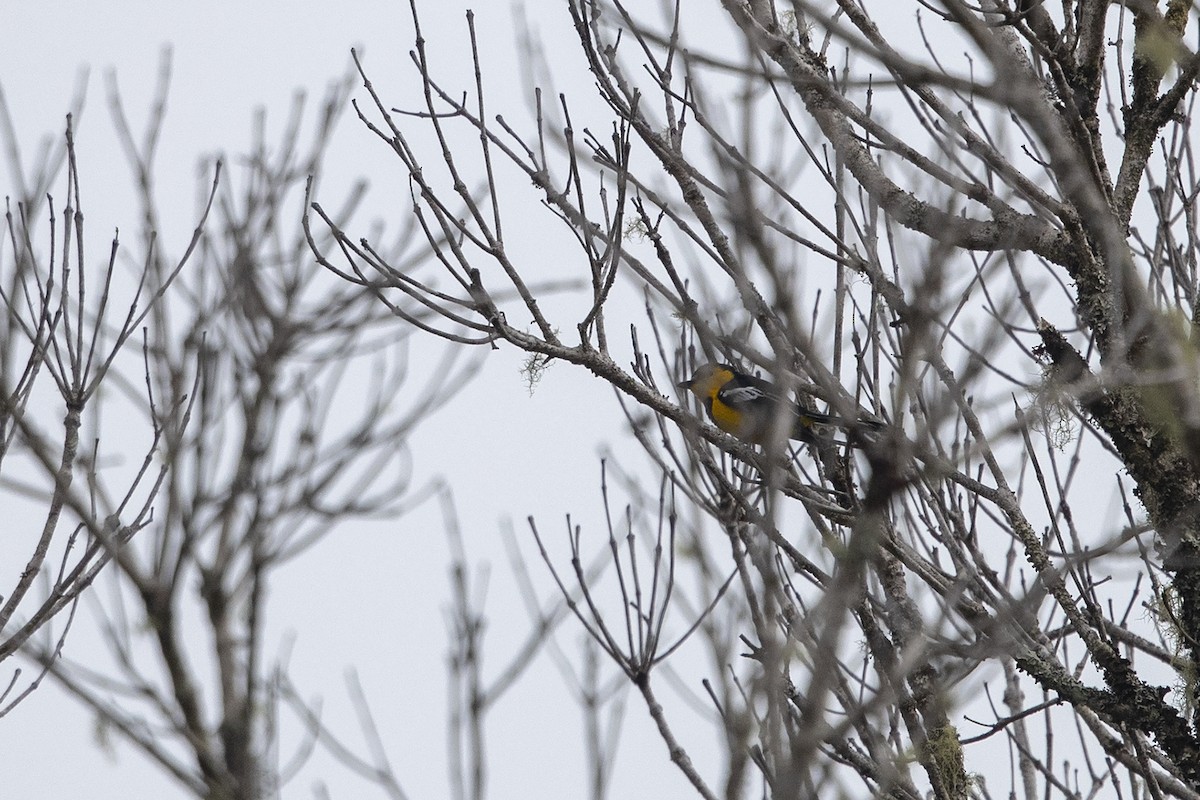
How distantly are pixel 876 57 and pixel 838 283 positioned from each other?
2194 millimetres

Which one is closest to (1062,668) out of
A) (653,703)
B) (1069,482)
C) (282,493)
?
(1069,482)

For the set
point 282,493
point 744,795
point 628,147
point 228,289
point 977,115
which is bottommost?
point 744,795

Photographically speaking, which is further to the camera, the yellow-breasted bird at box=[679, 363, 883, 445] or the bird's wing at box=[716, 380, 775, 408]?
the bird's wing at box=[716, 380, 775, 408]

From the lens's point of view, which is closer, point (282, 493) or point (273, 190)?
point (282, 493)

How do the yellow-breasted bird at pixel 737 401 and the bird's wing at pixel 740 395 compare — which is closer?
the yellow-breasted bird at pixel 737 401

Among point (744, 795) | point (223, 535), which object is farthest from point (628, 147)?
point (744, 795)

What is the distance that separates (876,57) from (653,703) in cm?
190

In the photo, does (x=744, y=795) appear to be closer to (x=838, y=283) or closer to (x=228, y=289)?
(x=228, y=289)

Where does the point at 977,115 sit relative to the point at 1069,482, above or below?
above

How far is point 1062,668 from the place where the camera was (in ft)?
10.6

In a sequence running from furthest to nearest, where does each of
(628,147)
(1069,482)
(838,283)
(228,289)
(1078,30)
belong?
(838,283) → (1069,482) → (628,147) → (1078,30) → (228,289)

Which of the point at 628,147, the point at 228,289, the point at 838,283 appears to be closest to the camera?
the point at 228,289

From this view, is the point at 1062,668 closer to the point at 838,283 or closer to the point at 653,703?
the point at 653,703

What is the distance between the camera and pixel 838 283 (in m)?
4.09
